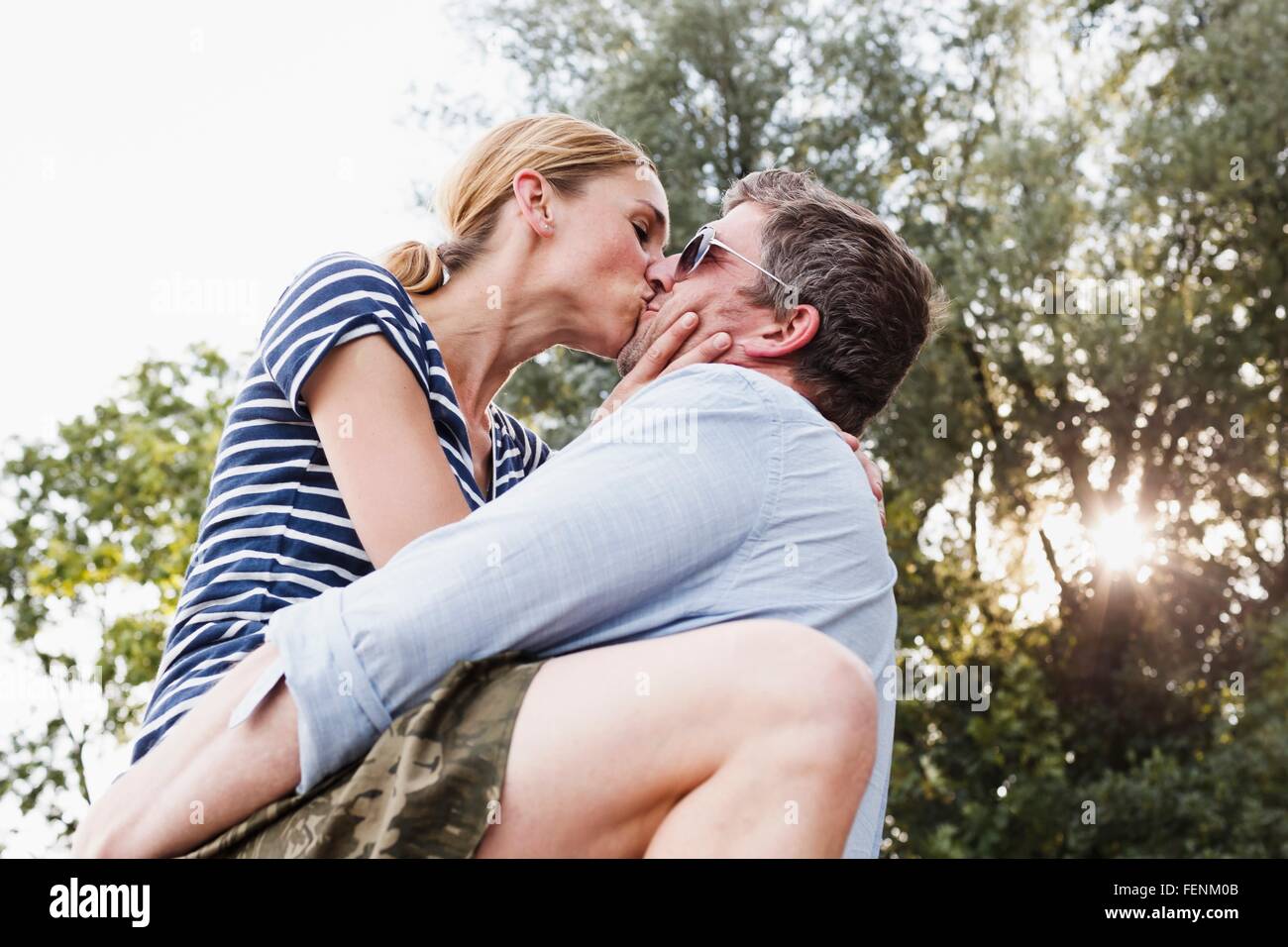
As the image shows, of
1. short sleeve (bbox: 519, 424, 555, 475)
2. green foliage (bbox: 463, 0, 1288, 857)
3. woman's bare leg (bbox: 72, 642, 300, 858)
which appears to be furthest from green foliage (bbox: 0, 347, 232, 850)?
woman's bare leg (bbox: 72, 642, 300, 858)

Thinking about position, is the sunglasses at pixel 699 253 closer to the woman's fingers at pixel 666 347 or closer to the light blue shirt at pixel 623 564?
the woman's fingers at pixel 666 347

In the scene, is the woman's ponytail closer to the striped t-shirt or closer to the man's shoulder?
the striped t-shirt

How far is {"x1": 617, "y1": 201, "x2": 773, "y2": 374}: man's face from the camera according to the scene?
2.54 meters

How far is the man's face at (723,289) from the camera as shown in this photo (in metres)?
2.54

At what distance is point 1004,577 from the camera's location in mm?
13781

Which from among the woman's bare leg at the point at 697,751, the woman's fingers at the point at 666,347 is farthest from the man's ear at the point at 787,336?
the woman's bare leg at the point at 697,751

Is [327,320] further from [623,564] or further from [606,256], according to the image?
[606,256]

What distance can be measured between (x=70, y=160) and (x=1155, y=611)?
13.1 meters

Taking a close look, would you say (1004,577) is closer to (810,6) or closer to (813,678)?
(810,6)

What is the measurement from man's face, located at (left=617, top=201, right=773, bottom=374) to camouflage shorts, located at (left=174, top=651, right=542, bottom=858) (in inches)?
43.6

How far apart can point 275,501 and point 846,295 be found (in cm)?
112

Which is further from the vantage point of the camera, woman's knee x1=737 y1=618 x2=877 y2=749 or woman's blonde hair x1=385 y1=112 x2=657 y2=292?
woman's blonde hair x1=385 y1=112 x2=657 y2=292

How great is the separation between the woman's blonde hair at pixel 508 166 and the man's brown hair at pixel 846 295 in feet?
1.88

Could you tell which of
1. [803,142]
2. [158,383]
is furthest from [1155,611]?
[158,383]
